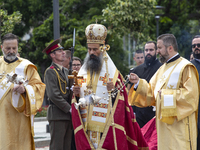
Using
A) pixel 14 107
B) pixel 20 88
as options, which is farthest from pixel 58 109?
pixel 20 88

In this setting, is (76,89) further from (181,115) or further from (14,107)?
(181,115)

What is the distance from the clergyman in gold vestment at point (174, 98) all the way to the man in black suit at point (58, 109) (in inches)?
70.0

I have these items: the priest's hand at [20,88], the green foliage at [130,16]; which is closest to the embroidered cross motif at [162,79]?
the priest's hand at [20,88]

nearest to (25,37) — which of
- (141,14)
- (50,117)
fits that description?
(141,14)

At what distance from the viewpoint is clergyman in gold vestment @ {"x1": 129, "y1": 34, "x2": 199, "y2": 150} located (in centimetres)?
520

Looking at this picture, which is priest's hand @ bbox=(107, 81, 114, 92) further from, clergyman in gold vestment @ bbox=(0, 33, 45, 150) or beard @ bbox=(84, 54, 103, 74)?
clergyman in gold vestment @ bbox=(0, 33, 45, 150)

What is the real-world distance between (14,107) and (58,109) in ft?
4.30

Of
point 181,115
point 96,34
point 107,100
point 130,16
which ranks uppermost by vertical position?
point 130,16

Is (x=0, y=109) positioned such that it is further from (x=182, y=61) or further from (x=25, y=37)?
(x=25, y=37)

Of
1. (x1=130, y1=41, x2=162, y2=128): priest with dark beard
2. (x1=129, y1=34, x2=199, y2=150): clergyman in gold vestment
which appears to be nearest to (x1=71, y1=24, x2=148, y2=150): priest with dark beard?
(x1=129, y1=34, x2=199, y2=150): clergyman in gold vestment

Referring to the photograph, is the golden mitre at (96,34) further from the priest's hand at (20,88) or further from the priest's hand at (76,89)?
the priest's hand at (20,88)

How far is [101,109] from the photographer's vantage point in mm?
5379

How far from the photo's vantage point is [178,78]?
5.32m

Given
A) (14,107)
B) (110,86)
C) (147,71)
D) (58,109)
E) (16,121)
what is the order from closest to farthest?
1. (110,86)
2. (14,107)
3. (16,121)
4. (58,109)
5. (147,71)
